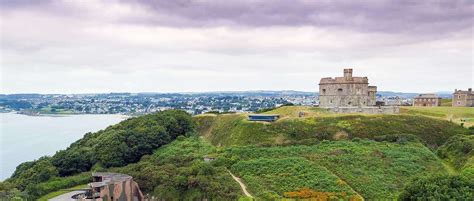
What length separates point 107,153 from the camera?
4441 centimetres

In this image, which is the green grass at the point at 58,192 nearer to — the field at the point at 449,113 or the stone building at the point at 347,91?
the stone building at the point at 347,91

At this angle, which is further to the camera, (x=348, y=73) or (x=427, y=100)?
(x=427, y=100)

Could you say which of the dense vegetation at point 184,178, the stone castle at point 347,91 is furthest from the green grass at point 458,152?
the dense vegetation at point 184,178

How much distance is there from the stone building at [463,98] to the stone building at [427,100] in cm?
343

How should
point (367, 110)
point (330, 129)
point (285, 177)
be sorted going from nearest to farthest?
point (285, 177) → point (330, 129) → point (367, 110)

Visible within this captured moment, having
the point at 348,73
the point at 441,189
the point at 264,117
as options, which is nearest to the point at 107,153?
the point at 264,117

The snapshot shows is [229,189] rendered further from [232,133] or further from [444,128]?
[444,128]

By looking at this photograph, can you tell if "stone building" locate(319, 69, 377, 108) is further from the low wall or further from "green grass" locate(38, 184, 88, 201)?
"green grass" locate(38, 184, 88, 201)

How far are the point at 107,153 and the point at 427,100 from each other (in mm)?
57767

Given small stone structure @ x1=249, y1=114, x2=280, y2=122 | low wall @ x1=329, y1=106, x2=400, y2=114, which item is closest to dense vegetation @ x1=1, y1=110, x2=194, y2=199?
small stone structure @ x1=249, y1=114, x2=280, y2=122

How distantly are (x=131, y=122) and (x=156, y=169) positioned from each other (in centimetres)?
1771

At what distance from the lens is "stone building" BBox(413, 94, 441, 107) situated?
2928 inches

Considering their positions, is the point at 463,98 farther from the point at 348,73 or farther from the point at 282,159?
the point at 282,159

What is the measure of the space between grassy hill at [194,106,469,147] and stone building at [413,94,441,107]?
2626 centimetres
